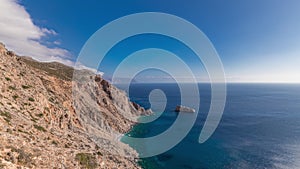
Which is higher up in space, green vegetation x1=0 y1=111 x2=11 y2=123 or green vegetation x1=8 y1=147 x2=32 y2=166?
green vegetation x1=0 y1=111 x2=11 y2=123

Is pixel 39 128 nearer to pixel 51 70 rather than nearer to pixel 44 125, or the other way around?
pixel 44 125

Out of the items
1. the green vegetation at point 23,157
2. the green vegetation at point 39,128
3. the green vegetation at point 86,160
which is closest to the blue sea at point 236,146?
the green vegetation at point 86,160

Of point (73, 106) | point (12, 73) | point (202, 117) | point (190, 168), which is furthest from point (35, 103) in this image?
point (202, 117)

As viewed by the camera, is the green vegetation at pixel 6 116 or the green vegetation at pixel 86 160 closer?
the green vegetation at pixel 6 116

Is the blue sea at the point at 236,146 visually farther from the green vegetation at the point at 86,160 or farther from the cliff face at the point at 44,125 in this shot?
the green vegetation at the point at 86,160

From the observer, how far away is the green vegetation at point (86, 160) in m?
28.0

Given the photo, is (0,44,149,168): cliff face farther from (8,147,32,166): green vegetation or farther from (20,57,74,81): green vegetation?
(20,57,74,81): green vegetation

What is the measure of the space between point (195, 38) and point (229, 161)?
1508 inches

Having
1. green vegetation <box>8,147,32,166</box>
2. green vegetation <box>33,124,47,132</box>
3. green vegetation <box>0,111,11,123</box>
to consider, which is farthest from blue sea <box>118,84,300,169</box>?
green vegetation <box>8,147,32,166</box>

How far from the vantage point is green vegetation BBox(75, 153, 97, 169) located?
28044mm

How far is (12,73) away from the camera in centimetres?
3681

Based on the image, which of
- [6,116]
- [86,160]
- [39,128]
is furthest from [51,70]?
[86,160]

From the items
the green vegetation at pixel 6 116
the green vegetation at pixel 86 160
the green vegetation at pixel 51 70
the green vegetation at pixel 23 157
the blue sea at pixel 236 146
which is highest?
the green vegetation at pixel 51 70

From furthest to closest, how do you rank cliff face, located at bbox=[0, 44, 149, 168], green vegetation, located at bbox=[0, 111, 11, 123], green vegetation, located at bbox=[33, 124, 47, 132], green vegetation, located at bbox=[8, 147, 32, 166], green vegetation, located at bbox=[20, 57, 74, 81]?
green vegetation, located at bbox=[20, 57, 74, 81] < green vegetation, located at bbox=[33, 124, 47, 132] < green vegetation, located at bbox=[0, 111, 11, 123] < cliff face, located at bbox=[0, 44, 149, 168] < green vegetation, located at bbox=[8, 147, 32, 166]
